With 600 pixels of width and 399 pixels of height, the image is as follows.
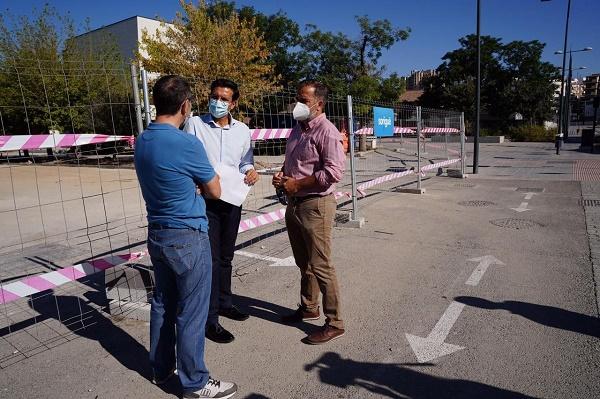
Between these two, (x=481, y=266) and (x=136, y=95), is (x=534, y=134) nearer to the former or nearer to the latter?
(x=481, y=266)

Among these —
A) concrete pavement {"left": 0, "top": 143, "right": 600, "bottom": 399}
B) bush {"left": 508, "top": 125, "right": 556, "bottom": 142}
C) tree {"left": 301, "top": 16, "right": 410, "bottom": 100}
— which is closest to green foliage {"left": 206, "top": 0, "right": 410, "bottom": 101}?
tree {"left": 301, "top": 16, "right": 410, "bottom": 100}

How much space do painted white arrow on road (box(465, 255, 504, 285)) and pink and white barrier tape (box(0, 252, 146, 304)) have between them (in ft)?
12.2

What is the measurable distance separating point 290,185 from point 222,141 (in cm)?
69

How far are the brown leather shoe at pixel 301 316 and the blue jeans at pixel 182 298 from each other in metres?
1.18

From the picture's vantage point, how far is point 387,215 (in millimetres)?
8180

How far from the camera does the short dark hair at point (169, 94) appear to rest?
97.0 inches

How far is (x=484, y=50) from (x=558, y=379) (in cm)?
5833

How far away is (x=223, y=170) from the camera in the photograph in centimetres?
342

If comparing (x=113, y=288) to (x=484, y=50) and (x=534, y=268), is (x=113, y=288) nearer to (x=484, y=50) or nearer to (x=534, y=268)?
(x=534, y=268)

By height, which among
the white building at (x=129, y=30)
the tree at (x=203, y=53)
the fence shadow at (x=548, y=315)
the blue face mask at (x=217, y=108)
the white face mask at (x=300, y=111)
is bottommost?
the fence shadow at (x=548, y=315)

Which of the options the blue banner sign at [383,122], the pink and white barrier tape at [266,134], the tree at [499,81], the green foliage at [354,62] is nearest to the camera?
the pink and white barrier tape at [266,134]

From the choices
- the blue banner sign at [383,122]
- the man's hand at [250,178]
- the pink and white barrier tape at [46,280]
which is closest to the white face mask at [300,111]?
the man's hand at [250,178]

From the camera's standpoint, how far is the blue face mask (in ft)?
11.1

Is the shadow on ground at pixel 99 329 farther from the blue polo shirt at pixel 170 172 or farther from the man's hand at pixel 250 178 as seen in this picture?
the man's hand at pixel 250 178
